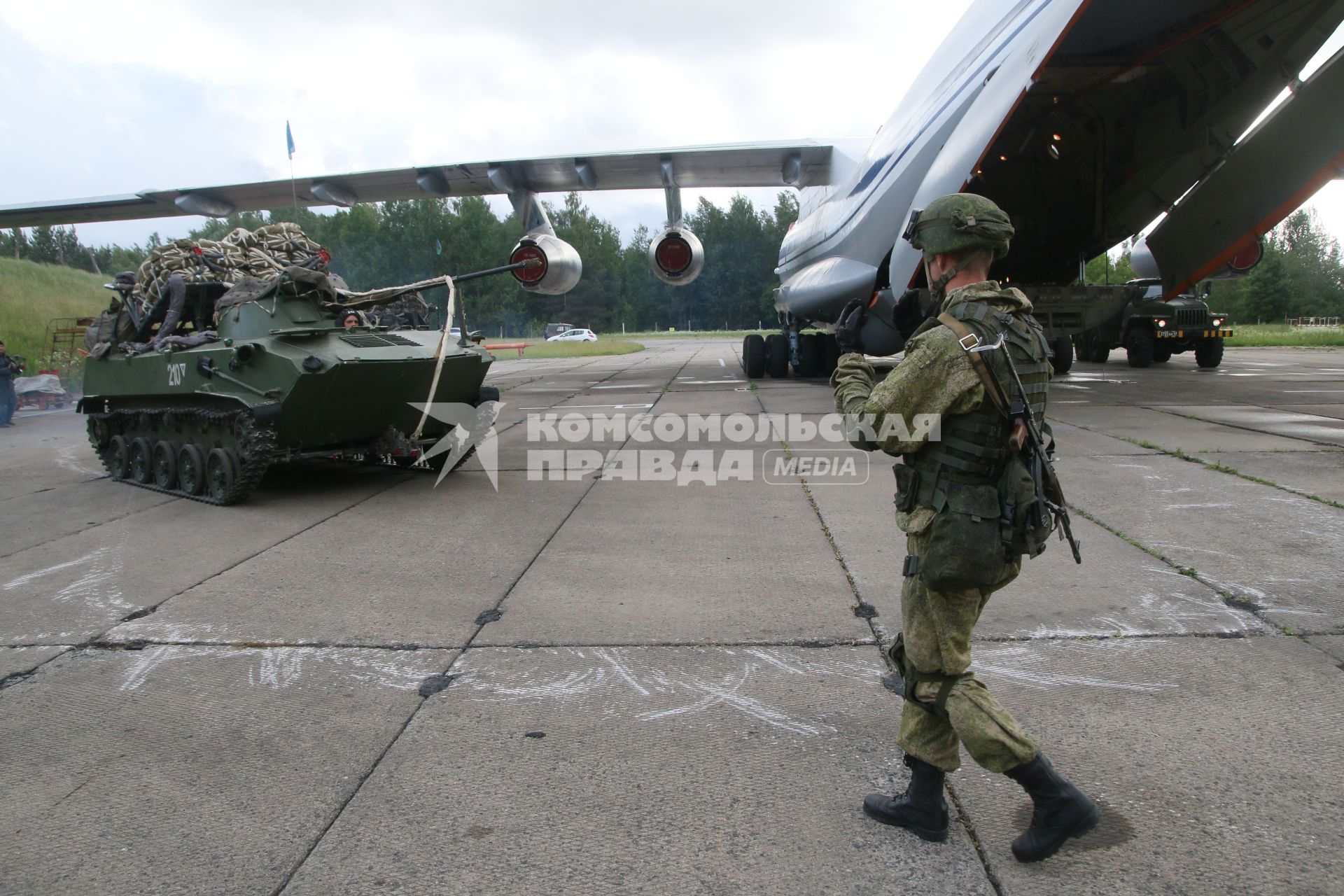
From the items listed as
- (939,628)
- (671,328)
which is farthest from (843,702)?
(671,328)

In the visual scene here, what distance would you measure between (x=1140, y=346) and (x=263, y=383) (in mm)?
17225

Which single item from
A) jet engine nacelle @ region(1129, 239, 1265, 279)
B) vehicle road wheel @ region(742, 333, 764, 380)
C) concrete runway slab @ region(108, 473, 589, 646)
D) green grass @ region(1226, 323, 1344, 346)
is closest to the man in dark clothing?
concrete runway slab @ region(108, 473, 589, 646)

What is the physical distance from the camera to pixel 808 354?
16891 mm

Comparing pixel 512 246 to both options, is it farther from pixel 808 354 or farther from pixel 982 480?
pixel 982 480

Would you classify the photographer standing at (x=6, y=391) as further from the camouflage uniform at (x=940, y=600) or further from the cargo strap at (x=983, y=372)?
the cargo strap at (x=983, y=372)

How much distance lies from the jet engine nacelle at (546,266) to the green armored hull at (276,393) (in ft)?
20.3

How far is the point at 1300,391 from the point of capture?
12945 millimetres

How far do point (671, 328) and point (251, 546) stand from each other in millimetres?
67813

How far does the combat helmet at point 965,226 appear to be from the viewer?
2564mm

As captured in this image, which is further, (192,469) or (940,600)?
(192,469)

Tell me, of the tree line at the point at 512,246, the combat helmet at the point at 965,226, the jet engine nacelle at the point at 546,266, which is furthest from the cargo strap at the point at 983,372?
the tree line at the point at 512,246

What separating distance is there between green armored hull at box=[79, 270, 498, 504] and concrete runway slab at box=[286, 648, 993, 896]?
4091 mm

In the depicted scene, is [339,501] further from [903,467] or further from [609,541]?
[903,467]

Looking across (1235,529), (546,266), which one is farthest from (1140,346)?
(1235,529)
